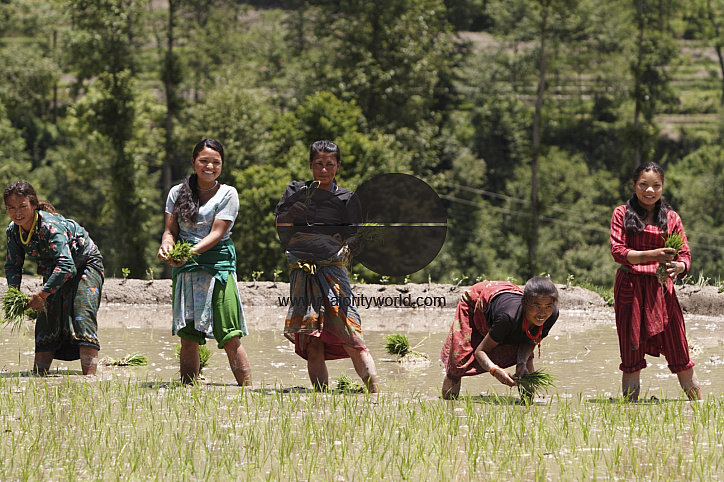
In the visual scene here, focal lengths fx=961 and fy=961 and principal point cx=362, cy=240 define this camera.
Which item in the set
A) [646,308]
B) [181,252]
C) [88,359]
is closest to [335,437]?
[181,252]

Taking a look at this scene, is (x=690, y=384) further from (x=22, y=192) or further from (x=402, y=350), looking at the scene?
(x=22, y=192)

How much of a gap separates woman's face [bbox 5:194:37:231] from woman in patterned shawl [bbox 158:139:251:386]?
4.08 feet

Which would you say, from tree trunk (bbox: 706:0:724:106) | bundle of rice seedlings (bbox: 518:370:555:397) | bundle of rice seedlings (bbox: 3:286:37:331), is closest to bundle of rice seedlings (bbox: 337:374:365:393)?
bundle of rice seedlings (bbox: 518:370:555:397)

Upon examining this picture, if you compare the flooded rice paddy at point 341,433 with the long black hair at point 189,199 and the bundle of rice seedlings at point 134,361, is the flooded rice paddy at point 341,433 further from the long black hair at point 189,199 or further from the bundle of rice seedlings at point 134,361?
the long black hair at point 189,199

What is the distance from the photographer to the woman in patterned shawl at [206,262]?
726cm

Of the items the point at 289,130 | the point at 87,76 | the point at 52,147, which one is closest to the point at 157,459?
the point at 289,130

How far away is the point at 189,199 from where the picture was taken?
23.9 feet

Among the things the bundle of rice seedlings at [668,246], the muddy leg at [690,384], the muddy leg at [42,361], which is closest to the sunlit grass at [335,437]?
the muddy leg at [690,384]

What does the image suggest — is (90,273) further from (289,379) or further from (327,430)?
(327,430)

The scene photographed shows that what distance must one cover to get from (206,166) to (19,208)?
1621 mm

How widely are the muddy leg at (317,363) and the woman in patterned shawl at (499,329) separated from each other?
95 cm

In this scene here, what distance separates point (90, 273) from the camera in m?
8.31

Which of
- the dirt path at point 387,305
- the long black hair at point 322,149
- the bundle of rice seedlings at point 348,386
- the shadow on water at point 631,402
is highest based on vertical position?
the long black hair at point 322,149

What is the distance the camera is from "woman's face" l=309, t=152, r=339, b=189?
23.6 ft
